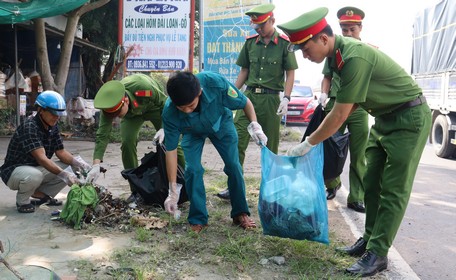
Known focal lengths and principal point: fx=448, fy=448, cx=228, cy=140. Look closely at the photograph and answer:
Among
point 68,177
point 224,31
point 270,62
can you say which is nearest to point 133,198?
point 68,177

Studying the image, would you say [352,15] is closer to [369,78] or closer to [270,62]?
[270,62]

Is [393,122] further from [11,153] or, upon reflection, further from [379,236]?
[11,153]

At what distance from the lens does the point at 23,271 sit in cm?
205

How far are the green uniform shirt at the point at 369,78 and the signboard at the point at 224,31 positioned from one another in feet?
23.6

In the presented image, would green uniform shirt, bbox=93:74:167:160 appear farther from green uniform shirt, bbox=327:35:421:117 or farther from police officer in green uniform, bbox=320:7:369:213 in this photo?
green uniform shirt, bbox=327:35:421:117

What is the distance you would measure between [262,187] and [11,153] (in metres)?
2.47

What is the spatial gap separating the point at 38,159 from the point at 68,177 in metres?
0.32

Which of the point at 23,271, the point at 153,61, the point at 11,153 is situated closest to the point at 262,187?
the point at 23,271

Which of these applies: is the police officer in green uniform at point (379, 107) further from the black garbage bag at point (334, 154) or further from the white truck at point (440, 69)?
the white truck at point (440, 69)

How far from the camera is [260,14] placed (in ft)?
A: 14.5

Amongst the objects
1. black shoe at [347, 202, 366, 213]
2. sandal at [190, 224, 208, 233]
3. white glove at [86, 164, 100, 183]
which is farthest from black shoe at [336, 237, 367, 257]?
white glove at [86, 164, 100, 183]

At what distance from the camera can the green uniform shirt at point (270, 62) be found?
4.67 m

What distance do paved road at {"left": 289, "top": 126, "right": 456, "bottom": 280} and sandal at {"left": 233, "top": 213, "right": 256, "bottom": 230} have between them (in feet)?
2.94

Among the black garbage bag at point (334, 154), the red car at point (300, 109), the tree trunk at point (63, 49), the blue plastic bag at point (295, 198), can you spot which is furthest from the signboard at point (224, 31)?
the blue plastic bag at point (295, 198)
